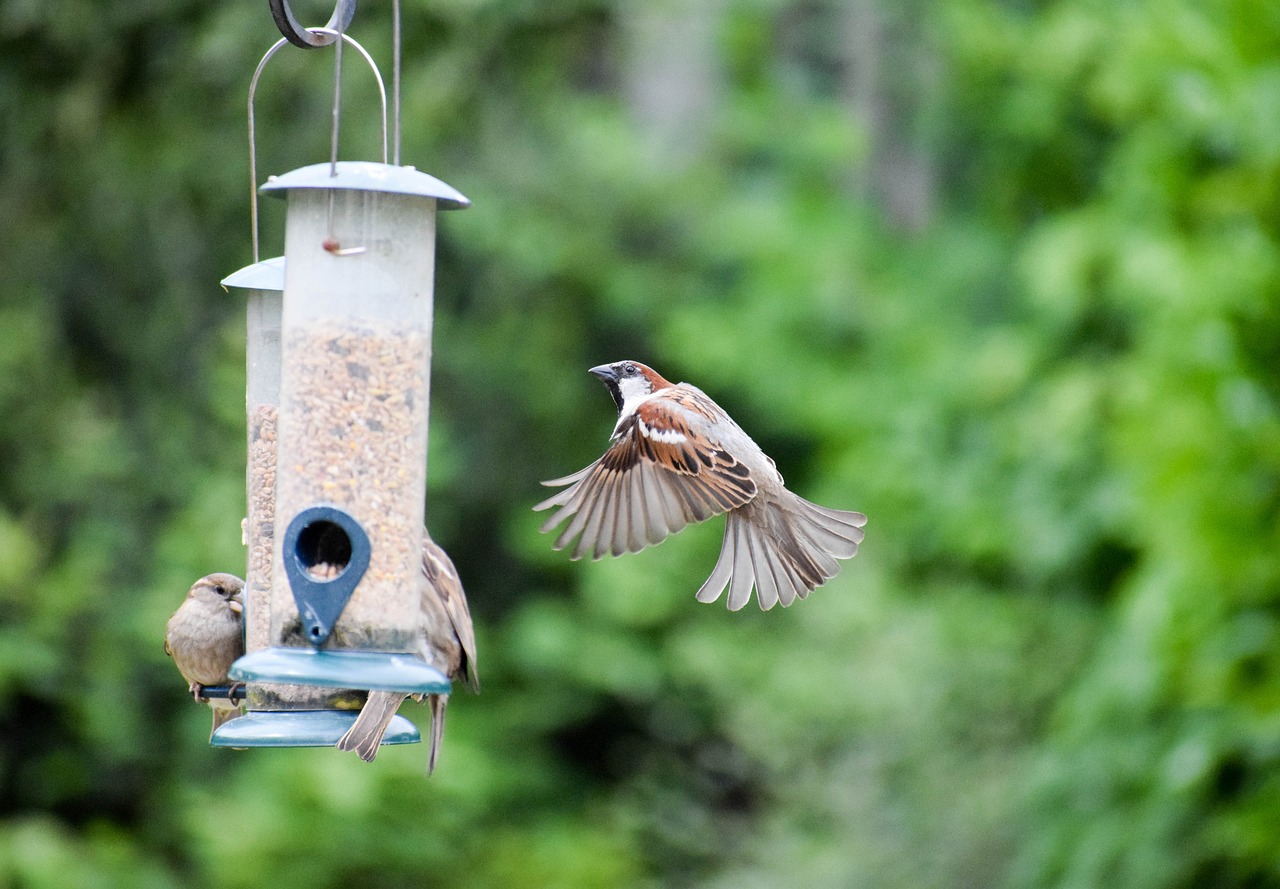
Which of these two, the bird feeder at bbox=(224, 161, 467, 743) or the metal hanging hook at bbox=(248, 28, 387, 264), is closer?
the metal hanging hook at bbox=(248, 28, 387, 264)

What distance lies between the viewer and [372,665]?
3.29 meters

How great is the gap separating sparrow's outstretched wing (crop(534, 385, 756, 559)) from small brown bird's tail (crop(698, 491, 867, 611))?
0.33 m

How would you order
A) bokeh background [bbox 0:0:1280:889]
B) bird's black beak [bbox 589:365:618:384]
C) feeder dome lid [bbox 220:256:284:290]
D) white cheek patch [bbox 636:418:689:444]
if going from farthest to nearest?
bokeh background [bbox 0:0:1280:889] < bird's black beak [bbox 589:365:618:384] < white cheek patch [bbox 636:418:689:444] < feeder dome lid [bbox 220:256:284:290]

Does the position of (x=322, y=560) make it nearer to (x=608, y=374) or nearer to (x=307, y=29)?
(x=307, y=29)

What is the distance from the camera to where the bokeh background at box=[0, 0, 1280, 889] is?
6.12 m

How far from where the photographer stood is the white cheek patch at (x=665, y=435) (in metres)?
4.32

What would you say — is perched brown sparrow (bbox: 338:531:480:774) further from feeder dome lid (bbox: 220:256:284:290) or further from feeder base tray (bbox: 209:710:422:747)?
feeder dome lid (bbox: 220:256:284:290)

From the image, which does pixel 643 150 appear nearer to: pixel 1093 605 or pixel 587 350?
pixel 587 350

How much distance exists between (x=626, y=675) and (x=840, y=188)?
401 cm

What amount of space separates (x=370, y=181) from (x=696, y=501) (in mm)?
1385

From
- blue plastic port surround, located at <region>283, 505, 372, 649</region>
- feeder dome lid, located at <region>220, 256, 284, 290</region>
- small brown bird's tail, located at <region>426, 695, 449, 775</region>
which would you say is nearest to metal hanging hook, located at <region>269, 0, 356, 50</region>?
feeder dome lid, located at <region>220, 256, 284, 290</region>

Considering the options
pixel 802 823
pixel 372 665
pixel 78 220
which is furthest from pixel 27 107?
pixel 802 823

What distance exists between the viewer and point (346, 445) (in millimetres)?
→ 3609

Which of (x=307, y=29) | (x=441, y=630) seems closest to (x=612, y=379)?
(x=441, y=630)
